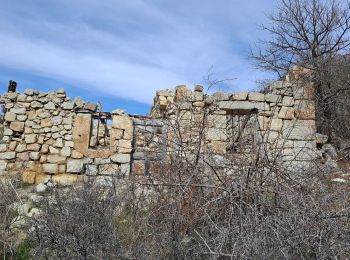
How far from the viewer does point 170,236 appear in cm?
386

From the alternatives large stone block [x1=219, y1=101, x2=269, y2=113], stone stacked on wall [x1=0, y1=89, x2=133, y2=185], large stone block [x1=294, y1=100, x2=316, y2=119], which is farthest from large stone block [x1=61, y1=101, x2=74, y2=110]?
large stone block [x1=294, y1=100, x2=316, y2=119]

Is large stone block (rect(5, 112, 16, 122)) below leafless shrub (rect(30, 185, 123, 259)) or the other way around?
the other way around

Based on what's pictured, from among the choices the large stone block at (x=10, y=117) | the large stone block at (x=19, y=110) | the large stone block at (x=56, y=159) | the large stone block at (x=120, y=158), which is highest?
the large stone block at (x=19, y=110)

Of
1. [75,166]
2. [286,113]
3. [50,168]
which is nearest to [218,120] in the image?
[286,113]

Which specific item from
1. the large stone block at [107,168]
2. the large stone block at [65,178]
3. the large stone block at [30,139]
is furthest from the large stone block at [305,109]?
the large stone block at [30,139]

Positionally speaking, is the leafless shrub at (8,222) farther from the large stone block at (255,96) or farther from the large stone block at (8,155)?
the large stone block at (255,96)

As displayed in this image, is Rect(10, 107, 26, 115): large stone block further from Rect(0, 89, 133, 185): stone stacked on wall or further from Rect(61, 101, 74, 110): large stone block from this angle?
Rect(61, 101, 74, 110): large stone block

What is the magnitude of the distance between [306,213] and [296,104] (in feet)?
17.9

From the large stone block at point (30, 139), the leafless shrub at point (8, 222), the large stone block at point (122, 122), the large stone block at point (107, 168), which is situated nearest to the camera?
the leafless shrub at point (8, 222)

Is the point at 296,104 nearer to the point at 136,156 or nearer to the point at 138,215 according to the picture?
the point at 136,156

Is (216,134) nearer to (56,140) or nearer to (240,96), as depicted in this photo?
(240,96)

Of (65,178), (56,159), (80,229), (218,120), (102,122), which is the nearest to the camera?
(80,229)

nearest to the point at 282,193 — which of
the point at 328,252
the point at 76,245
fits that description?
the point at 328,252

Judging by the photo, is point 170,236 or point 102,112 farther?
point 102,112
